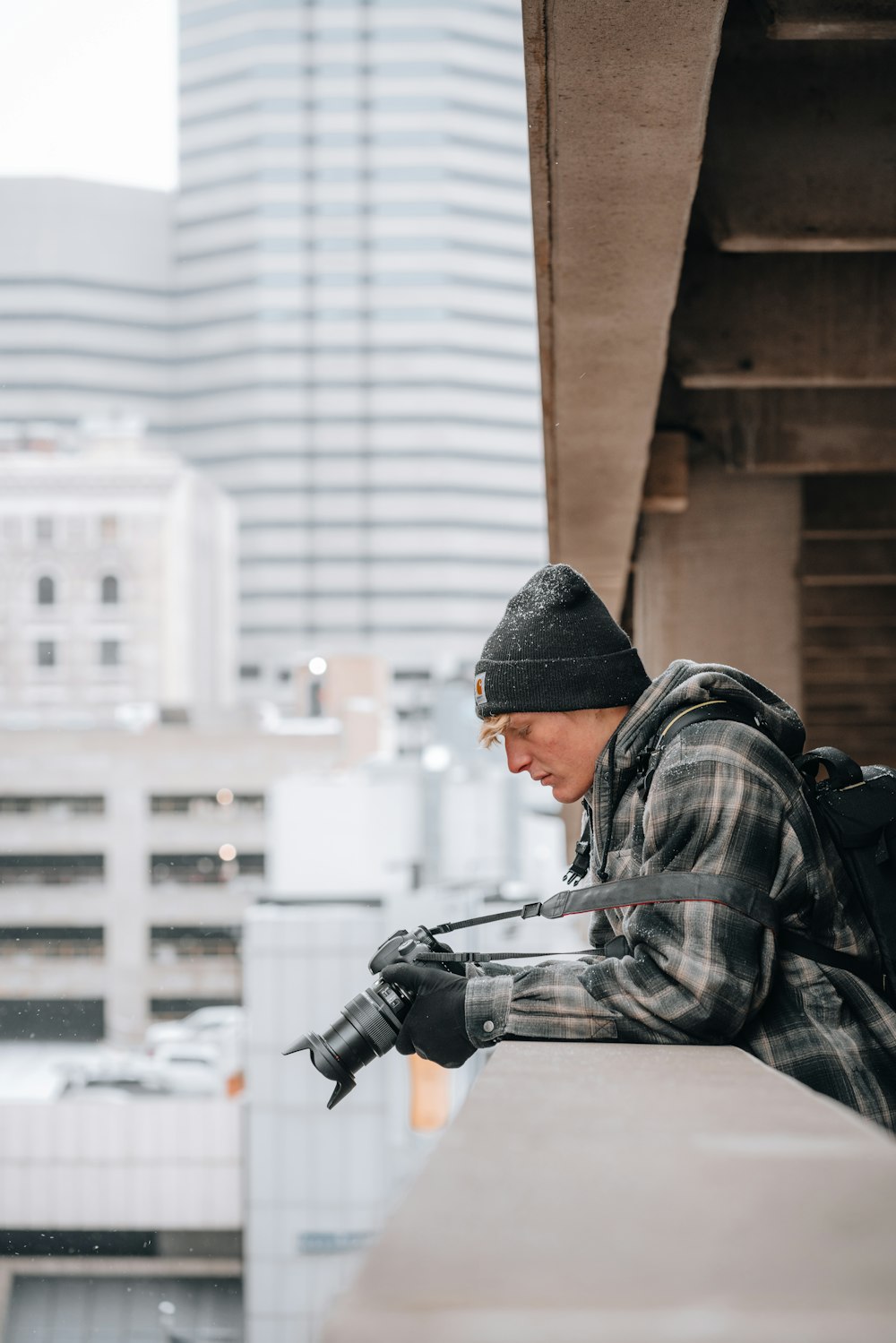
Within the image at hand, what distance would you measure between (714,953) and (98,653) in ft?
227

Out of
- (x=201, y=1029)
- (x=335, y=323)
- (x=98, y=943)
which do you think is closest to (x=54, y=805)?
(x=98, y=943)

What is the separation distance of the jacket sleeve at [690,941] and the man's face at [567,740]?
0.31m

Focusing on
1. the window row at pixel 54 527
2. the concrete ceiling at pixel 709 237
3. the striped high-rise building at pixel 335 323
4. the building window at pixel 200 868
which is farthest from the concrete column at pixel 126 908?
the striped high-rise building at pixel 335 323

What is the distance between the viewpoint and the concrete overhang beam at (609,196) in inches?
92.6

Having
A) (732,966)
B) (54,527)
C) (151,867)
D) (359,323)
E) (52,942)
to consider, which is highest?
(359,323)

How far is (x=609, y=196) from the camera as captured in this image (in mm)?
3102

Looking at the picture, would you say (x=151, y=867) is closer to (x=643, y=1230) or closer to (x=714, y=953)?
(x=714, y=953)

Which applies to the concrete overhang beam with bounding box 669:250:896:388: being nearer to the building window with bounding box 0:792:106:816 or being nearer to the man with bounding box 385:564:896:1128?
the man with bounding box 385:564:896:1128

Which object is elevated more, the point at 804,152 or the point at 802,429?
the point at 804,152

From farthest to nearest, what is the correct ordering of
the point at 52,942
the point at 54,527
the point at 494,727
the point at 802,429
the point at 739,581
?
the point at 54,527, the point at 52,942, the point at 739,581, the point at 802,429, the point at 494,727

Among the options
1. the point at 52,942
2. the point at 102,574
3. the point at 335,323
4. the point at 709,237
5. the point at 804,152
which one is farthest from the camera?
the point at 335,323

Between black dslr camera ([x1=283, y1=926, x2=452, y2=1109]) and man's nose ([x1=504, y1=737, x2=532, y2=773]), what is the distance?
34 centimetres

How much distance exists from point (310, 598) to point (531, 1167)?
8896 cm

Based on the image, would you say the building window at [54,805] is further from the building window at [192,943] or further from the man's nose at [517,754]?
the man's nose at [517,754]
